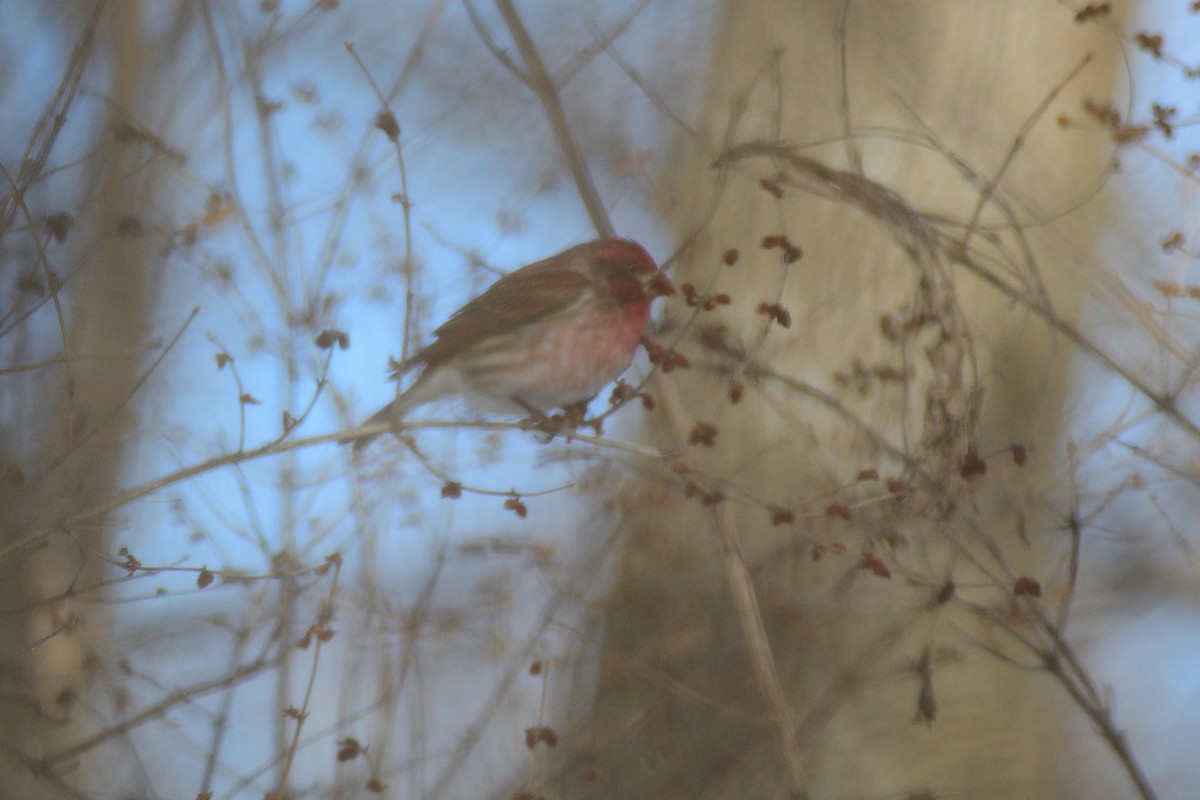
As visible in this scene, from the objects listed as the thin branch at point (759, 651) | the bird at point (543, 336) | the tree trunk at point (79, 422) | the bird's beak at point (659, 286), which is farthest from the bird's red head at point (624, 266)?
the tree trunk at point (79, 422)

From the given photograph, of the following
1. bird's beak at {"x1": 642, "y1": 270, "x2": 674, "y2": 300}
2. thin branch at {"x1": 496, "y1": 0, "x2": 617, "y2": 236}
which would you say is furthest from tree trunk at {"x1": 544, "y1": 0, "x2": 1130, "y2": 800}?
thin branch at {"x1": 496, "y1": 0, "x2": 617, "y2": 236}

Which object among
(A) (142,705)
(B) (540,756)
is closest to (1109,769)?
(B) (540,756)

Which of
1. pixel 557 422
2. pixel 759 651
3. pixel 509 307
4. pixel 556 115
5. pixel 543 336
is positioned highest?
pixel 556 115

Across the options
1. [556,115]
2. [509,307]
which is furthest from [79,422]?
[556,115]

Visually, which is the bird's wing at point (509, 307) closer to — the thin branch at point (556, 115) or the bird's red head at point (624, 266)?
the bird's red head at point (624, 266)

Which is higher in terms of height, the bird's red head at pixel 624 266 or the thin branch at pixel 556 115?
the thin branch at pixel 556 115

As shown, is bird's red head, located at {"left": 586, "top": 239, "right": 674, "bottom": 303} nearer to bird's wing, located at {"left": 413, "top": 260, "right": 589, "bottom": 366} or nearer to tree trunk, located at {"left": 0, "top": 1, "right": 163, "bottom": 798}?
bird's wing, located at {"left": 413, "top": 260, "right": 589, "bottom": 366}

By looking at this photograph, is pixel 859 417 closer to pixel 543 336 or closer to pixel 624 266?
pixel 624 266
